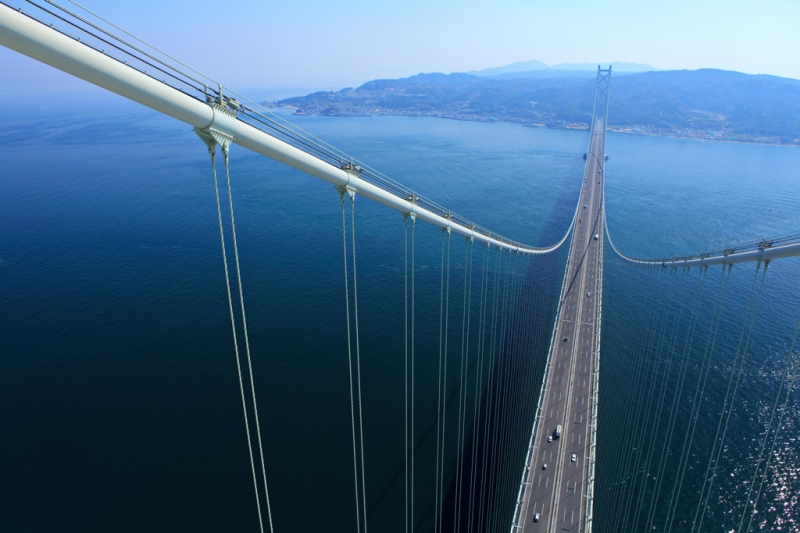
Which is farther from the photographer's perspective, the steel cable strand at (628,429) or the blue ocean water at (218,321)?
the blue ocean water at (218,321)

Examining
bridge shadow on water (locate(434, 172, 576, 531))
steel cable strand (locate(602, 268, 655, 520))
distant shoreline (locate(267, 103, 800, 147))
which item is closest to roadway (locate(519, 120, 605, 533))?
bridge shadow on water (locate(434, 172, 576, 531))

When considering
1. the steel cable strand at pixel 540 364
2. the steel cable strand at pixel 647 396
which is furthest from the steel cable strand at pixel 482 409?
the steel cable strand at pixel 647 396

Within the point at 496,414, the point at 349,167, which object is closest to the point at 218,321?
the point at 496,414

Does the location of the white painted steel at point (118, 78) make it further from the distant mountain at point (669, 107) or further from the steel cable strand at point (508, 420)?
the distant mountain at point (669, 107)

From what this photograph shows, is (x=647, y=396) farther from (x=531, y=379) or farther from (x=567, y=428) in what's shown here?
(x=567, y=428)

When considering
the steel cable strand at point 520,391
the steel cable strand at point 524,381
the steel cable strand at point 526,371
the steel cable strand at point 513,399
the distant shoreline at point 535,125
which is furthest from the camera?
the distant shoreline at point 535,125

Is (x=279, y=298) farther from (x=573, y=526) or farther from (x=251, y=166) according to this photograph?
(x=251, y=166)

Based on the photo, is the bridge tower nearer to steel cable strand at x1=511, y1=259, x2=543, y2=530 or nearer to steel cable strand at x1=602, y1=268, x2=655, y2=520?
steel cable strand at x1=511, y1=259, x2=543, y2=530
